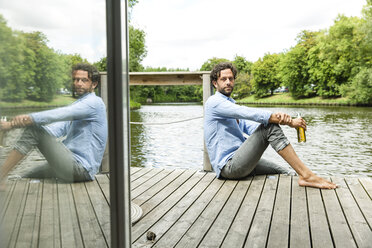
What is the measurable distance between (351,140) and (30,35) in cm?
1174

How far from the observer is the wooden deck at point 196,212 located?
63cm

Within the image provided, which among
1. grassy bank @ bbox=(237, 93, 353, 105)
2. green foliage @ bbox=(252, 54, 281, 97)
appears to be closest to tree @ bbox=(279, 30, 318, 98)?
Result: grassy bank @ bbox=(237, 93, 353, 105)

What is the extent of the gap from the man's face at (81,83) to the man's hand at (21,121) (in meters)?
0.11

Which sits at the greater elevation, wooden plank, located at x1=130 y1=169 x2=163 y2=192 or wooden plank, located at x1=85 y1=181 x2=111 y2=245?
wooden plank, located at x1=85 y1=181 x2=111 y2=245

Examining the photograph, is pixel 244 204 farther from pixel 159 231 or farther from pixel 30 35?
pixel 30 35

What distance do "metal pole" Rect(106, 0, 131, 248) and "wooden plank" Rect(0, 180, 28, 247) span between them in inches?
7.3

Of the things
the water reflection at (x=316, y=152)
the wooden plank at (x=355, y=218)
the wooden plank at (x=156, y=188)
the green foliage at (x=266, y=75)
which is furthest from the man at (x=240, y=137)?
the green foliage at (x=266, y=75)

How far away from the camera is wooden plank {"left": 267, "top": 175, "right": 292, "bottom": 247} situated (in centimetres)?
149

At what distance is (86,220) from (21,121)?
25 centimetres

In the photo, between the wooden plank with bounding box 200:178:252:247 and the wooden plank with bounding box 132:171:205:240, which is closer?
the wooden plank with bounding box 200:178:252:247

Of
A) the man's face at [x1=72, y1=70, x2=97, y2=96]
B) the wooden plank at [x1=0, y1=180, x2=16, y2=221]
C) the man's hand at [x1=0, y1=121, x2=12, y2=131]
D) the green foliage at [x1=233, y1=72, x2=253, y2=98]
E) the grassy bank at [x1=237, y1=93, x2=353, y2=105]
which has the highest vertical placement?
the green foliage at [x1=233, y1=72, x2=253, y2=98]

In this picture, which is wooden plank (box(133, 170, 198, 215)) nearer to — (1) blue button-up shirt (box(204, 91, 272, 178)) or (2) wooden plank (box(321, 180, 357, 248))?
(1) blue button-up shirt (box(204, 91, 272, 178))

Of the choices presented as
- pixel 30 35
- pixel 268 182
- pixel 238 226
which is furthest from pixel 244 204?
pixel 30 35

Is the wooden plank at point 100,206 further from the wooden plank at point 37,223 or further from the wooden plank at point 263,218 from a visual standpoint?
the wooden plank at point 263,218
